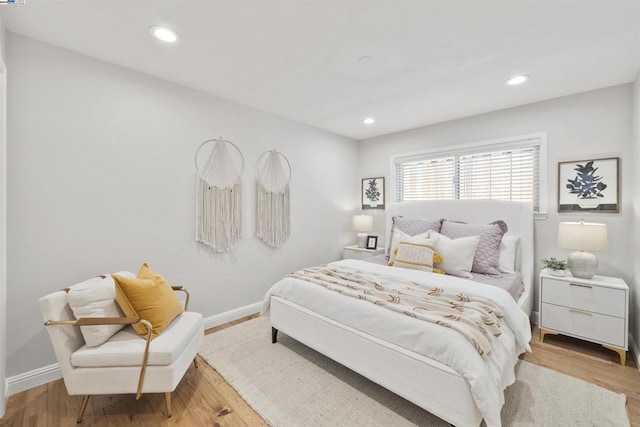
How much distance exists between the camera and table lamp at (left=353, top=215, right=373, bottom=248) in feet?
14.6

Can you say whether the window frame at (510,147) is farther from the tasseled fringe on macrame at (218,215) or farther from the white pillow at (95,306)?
the white pillow at (95,306)

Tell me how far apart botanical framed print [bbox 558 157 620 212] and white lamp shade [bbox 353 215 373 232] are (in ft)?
7.59

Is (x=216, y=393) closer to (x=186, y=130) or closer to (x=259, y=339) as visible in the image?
(x=259, y=339)

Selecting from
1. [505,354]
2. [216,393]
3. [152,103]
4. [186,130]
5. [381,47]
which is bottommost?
→ [216,393]

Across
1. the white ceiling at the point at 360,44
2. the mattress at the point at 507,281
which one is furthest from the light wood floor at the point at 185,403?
the white ceiling at the point at 360,44

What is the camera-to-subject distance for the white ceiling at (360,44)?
1.70m

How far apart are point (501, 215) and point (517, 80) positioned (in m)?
1.42

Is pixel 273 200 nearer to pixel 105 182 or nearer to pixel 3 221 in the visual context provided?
pixel 105 182

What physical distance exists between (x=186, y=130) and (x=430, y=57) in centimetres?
235

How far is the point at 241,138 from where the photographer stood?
3248 mm

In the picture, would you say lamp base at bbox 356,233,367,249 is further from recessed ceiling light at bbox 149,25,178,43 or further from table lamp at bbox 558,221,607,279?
recessed ceiling light at bbox 149,25,178,43

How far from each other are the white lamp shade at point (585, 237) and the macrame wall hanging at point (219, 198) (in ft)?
10.8

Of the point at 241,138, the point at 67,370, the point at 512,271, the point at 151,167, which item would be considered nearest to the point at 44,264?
the point at 67,370

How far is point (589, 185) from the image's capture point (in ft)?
9.20
